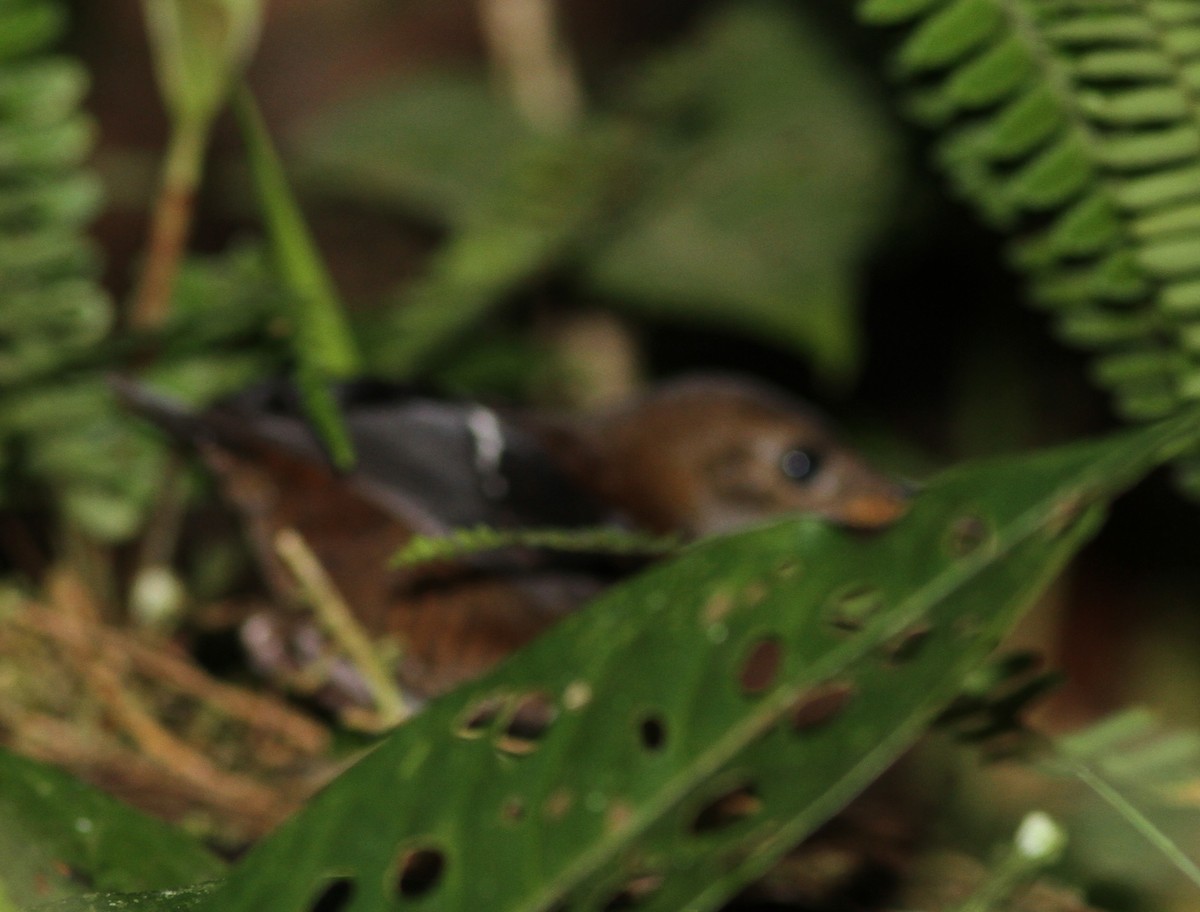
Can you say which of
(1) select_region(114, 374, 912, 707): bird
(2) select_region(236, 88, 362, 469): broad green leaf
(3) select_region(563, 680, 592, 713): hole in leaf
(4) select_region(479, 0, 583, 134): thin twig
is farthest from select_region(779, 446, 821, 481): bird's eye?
(4) select_region(479, 0, 583, 134): thin twig

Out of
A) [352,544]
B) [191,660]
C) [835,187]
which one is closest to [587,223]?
[835,187]

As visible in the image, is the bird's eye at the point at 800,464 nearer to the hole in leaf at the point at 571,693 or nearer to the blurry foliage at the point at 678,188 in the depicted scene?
the blurry foliage at the point at 678,188

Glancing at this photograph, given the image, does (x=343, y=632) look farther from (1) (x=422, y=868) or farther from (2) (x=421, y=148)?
(2) (x=421, y=148)

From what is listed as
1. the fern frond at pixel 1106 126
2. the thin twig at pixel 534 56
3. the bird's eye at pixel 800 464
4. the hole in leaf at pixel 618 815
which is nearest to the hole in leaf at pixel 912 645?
the hole in leaf at pixel 618 815

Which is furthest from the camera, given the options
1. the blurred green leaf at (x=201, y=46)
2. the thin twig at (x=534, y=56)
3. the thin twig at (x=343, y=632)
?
Answer: the thin twig at (x=534, y=56)

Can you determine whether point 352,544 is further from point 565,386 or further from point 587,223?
point 565,386

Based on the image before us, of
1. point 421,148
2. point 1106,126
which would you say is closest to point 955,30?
point 1106,126

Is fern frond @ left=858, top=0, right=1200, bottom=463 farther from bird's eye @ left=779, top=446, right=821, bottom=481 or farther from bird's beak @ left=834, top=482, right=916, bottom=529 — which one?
bird's eye @ left=779, top=446, right=821, bottom=481
